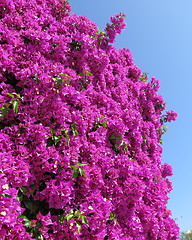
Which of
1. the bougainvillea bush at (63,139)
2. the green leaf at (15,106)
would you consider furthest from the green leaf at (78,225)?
the green leaf at (15,106)

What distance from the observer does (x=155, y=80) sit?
987 centimetres

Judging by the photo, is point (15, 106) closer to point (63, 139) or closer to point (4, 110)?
point (4, 110)

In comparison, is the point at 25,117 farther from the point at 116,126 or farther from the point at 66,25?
the point at 66,25

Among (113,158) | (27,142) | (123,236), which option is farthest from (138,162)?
(27,142)

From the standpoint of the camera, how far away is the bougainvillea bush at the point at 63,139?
161 inches

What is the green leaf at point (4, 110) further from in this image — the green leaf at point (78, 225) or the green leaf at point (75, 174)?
the green leaf at point (78, 225)

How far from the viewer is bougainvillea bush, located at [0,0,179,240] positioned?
410cm

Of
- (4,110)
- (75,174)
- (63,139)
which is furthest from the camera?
(63,139)

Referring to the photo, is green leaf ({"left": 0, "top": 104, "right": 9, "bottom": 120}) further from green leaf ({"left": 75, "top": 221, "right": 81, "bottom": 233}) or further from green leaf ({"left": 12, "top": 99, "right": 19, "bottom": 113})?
green leaf ({"left": 75, "top": 221, "right": 81, "bottom": 233})

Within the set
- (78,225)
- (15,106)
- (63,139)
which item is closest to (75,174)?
(63,139)

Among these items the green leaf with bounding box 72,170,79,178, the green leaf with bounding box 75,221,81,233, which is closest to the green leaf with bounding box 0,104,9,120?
the green leaf with bounding box 72,170,79,178

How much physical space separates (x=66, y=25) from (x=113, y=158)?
3081 mm

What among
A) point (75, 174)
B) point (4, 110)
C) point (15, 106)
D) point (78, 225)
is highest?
point (15, 106)

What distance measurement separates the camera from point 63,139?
460 cm
